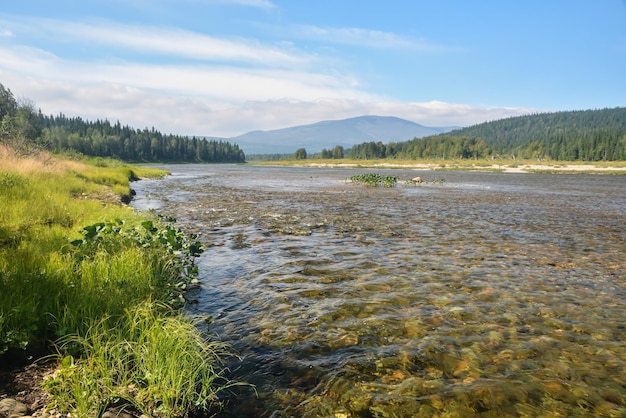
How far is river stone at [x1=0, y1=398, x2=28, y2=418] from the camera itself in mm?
3865

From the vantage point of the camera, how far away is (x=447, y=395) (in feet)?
17.0

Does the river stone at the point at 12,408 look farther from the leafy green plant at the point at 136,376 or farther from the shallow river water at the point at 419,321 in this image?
the shallow river water at the point at 419,321

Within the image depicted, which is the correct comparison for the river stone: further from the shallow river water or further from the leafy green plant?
the shallow river water

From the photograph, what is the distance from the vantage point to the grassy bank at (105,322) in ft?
14.4

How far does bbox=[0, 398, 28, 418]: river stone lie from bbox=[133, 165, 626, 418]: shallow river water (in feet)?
7.15

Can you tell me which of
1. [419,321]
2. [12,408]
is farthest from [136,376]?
[419,321]

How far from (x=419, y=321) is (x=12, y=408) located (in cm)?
636

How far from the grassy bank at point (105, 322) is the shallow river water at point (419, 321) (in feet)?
2.54

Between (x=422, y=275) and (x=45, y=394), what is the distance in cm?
867

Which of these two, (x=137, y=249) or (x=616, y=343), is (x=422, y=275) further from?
(x=137, y=249)

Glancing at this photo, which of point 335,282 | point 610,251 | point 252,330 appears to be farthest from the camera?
point 610,251

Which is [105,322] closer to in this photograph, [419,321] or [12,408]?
[12,408]

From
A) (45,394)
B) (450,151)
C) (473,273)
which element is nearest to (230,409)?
(45,394)

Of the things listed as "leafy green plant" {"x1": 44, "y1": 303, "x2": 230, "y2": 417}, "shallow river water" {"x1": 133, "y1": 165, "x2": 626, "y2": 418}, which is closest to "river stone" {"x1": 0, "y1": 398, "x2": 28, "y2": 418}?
"leafy green plant" {"x1": 44, "y1": 303, "x2": 230, "y2": 417}
